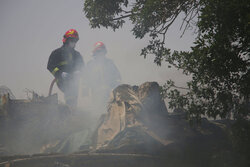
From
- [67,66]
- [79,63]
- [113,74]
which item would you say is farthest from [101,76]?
[67,66]

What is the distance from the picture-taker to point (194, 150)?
7336 millimetres

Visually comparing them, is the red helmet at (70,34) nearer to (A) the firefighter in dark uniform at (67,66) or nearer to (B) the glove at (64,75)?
(A) the firefighter in dark uniform at (67,66)

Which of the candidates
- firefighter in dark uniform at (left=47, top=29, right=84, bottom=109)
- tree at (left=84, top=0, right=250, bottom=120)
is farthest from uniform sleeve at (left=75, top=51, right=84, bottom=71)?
tree at (left=84, top=0, right=250, bottom=120)

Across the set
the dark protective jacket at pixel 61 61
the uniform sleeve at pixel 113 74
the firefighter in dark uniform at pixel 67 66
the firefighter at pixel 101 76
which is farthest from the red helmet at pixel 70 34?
the uniform sleeve at pixel 113 74

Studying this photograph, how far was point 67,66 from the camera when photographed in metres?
10.7

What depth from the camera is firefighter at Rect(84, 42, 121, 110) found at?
→ 1366 cm

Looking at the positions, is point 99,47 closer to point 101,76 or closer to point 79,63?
point 101,76

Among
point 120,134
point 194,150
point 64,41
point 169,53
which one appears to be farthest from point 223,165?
point 64,41

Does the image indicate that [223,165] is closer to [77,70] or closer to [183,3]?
[183,3]

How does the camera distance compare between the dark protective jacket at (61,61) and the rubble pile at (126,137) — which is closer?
the rubble pile at (126,137)

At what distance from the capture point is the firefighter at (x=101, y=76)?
13664 millimetres

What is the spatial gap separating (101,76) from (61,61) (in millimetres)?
3518

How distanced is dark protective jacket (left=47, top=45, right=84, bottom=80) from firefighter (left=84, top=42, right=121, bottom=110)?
2404mm

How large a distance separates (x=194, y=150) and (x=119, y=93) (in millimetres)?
3255
